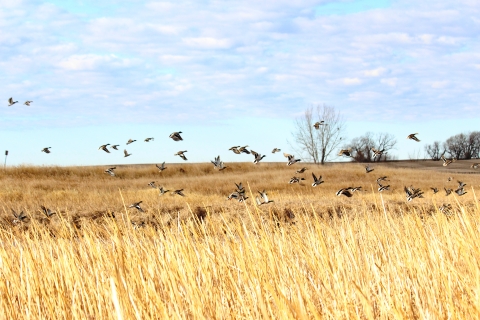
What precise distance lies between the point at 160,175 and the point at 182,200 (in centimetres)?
1807

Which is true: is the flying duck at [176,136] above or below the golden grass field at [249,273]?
above

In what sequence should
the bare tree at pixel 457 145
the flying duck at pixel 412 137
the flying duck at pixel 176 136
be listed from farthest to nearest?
the bare tree at pixel 457 145 < the flying duck at pixel 412 137 < the flying duck at pixel 176 136

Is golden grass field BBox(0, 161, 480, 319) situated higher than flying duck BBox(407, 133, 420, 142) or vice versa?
flying duck BBox(407, 133, 420, 142)

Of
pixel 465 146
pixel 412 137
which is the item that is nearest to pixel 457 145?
pixel 465 146

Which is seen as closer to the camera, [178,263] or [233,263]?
[178,263]

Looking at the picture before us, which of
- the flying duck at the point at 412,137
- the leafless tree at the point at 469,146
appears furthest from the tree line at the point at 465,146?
the flying duck at the point at 412,137

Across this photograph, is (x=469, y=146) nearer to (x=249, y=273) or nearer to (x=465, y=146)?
(x=465, y=146)

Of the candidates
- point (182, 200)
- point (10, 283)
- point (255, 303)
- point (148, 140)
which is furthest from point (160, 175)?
point (255, 303)

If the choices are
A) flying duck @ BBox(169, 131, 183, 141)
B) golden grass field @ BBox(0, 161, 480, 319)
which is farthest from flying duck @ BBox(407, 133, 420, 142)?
flying duck @ BBox(169, 131, 183, 141)

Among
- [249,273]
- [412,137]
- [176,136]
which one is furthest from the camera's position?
[412,137]

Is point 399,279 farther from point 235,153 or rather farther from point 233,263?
point 235,153

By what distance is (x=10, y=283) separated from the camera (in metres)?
5.13

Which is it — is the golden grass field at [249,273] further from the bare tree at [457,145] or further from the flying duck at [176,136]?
the bare tree at [457,145]

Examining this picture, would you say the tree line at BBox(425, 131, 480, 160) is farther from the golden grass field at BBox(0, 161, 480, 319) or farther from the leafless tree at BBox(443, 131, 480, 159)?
the golden grass field at BBox(0, 161, 480, 319)
